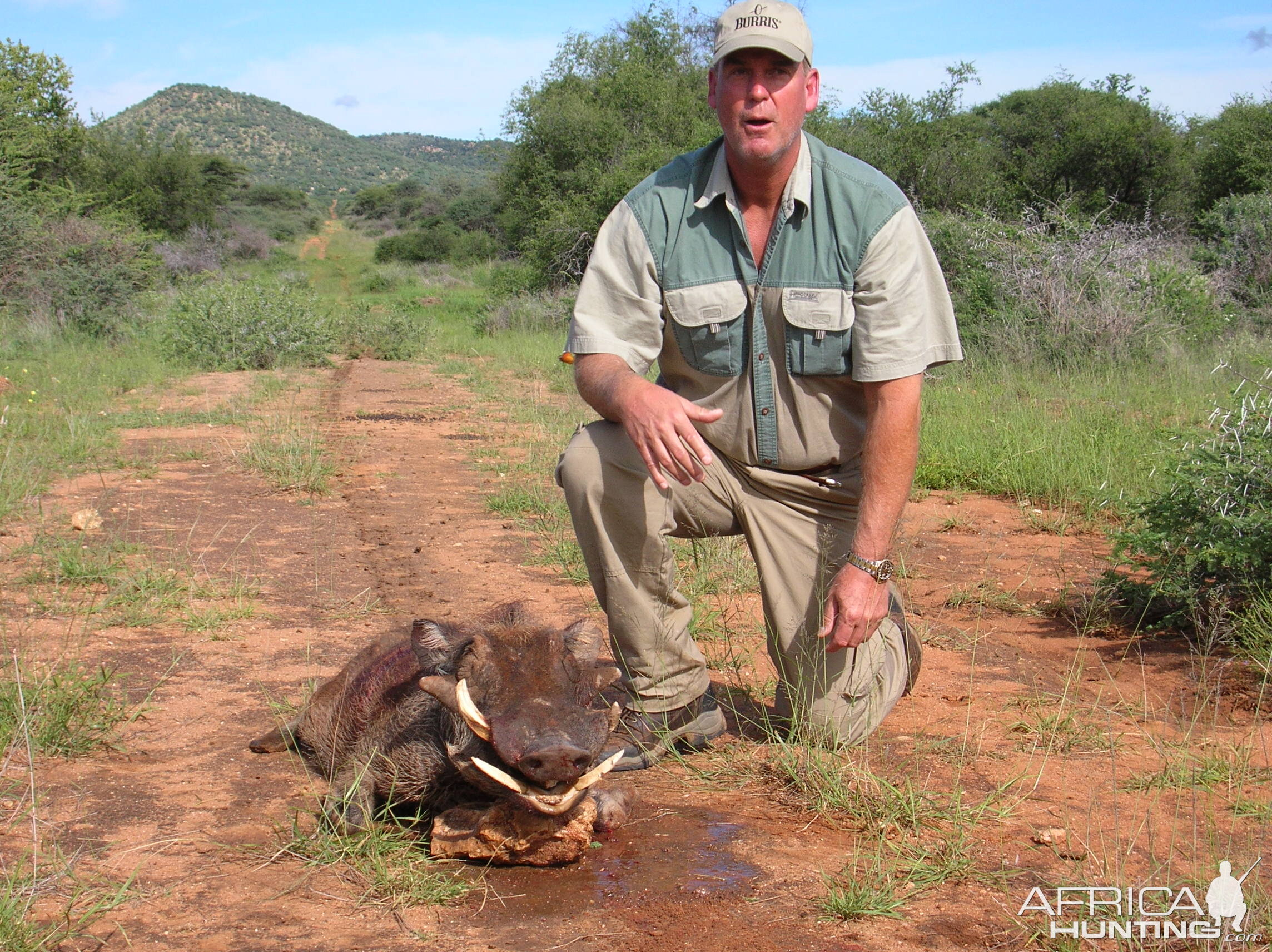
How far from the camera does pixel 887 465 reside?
10.3 ft

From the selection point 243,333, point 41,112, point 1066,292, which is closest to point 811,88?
point 1066,292

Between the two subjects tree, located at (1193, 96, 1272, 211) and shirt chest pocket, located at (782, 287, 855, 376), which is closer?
shirt chest pocket, located at (782, 287, 855, 376)

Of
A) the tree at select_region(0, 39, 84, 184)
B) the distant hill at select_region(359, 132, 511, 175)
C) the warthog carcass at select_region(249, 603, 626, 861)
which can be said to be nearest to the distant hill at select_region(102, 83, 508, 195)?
the distant hill at select_region(359, 132, 511, 175)

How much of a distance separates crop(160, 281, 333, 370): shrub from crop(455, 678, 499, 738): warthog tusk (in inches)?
463

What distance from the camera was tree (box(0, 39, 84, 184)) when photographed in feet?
69.9

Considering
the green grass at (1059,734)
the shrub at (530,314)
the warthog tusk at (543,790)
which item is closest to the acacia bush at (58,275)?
the shrub at (530,314)

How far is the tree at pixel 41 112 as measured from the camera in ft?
69.9

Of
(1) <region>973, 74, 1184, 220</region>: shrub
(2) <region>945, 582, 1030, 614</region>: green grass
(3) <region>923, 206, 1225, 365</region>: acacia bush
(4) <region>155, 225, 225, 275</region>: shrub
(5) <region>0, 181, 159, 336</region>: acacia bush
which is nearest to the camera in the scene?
(2) <region>945, 582, 1030, 614</region>: green grass

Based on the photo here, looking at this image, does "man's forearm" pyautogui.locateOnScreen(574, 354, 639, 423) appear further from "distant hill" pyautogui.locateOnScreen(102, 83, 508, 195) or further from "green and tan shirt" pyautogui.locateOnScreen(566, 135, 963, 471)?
"distant hill" pyautogui.locateOnScreen(102, 83, 508, 195)

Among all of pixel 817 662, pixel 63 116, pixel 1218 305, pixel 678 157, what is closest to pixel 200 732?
pixel 817 662

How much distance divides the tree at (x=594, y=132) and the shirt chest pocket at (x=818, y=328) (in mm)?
14882

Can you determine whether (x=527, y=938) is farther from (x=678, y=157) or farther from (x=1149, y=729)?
(x=678, y=157)

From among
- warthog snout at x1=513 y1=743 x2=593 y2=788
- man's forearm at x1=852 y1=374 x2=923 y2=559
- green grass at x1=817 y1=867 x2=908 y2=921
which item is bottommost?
green grass at x1=817 y1=867 x2=908 y2=921

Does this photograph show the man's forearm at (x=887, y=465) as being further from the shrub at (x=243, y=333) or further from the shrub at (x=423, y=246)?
the shrub at (x=423, y=246)
